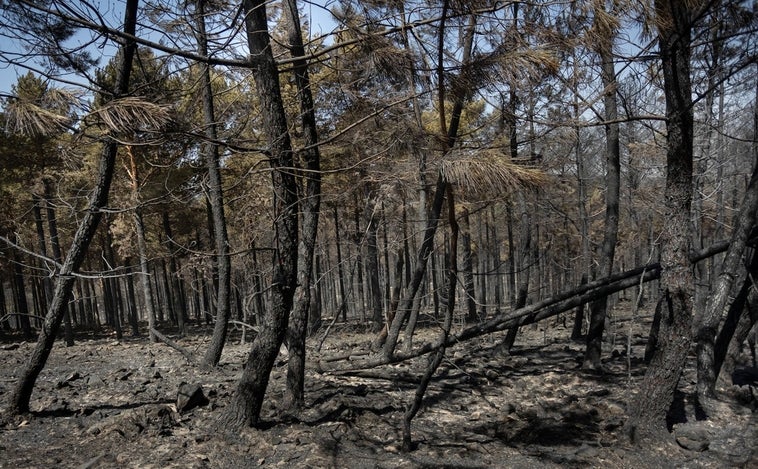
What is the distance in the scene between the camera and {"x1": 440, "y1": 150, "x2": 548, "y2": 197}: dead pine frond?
3879 millimetres

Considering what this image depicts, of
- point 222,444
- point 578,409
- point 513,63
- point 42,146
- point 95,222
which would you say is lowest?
point 578,409

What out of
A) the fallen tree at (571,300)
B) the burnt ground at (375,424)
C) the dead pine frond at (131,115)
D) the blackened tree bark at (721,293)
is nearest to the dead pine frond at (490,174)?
the burnt ground at (375,424)

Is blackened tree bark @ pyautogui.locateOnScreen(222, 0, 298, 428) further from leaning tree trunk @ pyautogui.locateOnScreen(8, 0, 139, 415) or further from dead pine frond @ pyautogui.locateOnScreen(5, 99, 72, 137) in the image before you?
leaning tree trunk @ pyautogui.locateOnScreen(8, 0, 139, 415)

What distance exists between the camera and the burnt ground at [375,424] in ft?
14.9

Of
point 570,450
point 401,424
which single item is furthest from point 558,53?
point 401,424

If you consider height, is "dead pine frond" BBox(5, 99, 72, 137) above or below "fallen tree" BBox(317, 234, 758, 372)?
above

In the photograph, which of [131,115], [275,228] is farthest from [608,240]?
[131,115]

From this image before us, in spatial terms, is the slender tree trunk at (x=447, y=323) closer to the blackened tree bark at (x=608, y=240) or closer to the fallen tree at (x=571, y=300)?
the fallen tree at (x=571, y=300)

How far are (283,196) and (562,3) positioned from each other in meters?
3.29

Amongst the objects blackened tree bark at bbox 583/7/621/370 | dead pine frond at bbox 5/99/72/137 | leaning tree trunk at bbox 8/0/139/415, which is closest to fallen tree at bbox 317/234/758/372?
blackened tree bark at bbox 583/7/621/370

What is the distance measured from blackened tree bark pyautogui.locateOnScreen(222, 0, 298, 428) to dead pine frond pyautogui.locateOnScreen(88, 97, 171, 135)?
1295 millimetres

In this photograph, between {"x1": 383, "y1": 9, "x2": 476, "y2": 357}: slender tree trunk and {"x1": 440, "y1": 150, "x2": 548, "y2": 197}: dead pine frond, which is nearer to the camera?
{"x1": 440, "y1": 150, "x2": 548, "y2": 197}: dead pine frond

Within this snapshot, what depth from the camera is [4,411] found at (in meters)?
5.47

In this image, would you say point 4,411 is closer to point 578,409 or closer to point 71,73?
point 71,73
